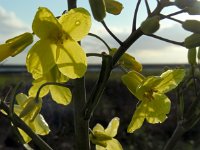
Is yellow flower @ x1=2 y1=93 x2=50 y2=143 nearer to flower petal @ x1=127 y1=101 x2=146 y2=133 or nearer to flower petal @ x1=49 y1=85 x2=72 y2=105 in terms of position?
flower petal @ x1=49 y1=85 x2=72 y2=105

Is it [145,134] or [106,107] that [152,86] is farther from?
[106,107]

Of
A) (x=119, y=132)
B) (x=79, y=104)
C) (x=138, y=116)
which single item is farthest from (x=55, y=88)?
(x=119, y=132)

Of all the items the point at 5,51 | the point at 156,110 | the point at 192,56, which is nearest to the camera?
the point at 5,51

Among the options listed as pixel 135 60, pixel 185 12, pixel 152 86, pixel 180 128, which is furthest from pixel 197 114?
pixel 185 12

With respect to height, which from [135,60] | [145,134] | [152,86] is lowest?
[145,134]

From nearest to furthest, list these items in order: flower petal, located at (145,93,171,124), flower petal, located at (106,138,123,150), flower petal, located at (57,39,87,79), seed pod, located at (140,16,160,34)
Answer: seed pod, located at (140,16,160,34), flower petal, located at (57,39,87,79), flower petal, located at (145,93,171,124), flower petal, located at (106,138,123,150)

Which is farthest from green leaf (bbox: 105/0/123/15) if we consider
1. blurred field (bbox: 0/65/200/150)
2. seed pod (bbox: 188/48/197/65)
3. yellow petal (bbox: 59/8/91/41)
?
blurred field (bbox: 0/65/200/150)

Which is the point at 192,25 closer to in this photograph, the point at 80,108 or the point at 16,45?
the point at 80,108
